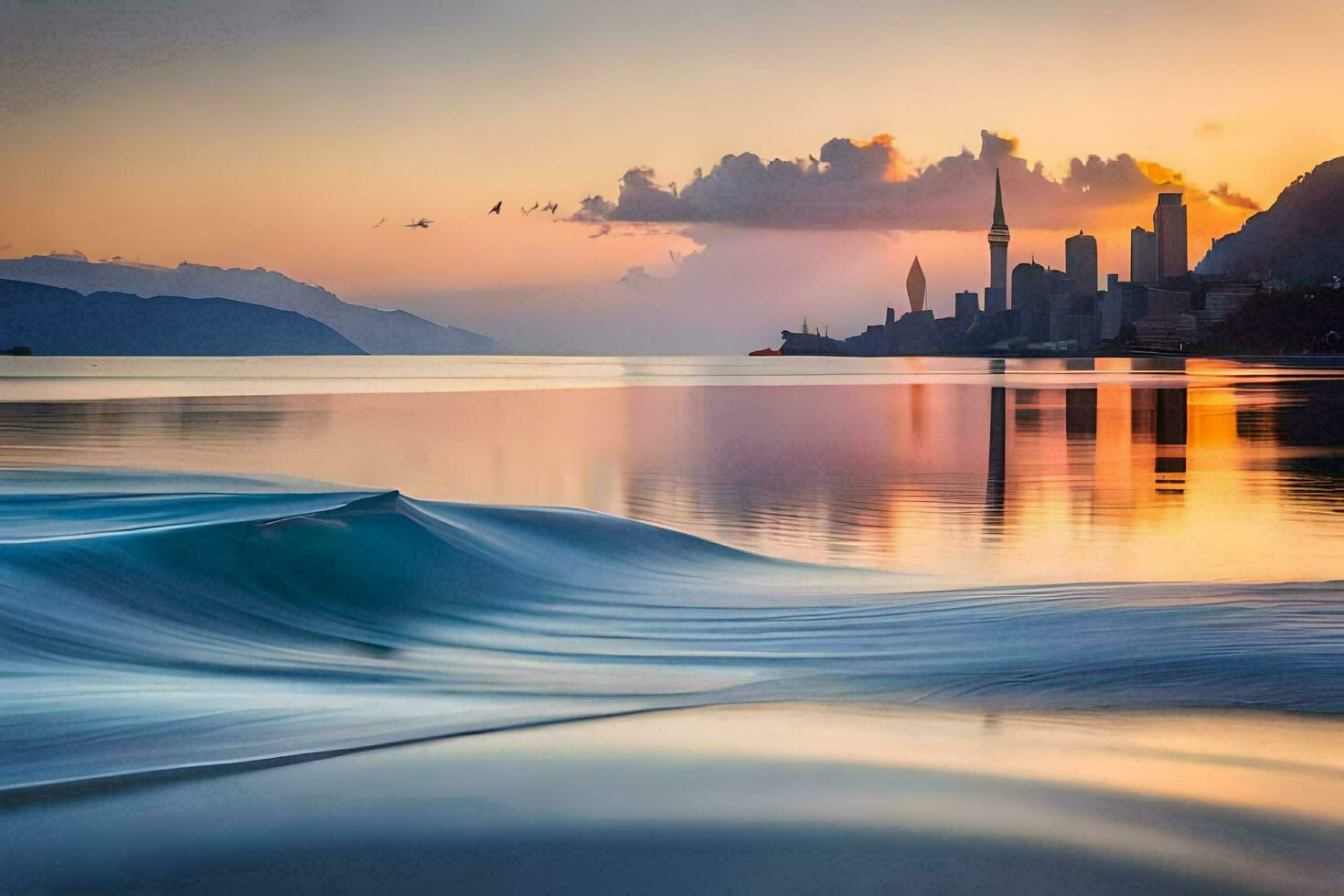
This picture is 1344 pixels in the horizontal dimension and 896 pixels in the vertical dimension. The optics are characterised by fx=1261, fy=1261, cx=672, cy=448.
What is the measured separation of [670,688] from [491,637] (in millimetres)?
2388

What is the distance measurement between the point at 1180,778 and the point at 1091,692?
159 centimetres

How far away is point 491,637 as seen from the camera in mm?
8727

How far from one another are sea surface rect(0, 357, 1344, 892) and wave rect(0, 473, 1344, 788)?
0.13ft

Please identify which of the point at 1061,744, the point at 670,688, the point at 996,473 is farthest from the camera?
the point at 996,473

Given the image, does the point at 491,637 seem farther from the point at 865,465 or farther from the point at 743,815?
the point at 865,465

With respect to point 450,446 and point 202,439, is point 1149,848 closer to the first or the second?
point 450,446

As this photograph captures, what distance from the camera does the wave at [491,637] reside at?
5.93m

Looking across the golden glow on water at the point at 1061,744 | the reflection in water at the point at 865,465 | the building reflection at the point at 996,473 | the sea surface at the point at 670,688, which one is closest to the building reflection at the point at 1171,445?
the reflection in water at the point at 865,465

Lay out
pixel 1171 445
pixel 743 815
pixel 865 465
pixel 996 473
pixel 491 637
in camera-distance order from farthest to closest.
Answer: pixel 1171 445
pixel 865 465
pixel 996 473
pixel 491 637
pixel 743 815

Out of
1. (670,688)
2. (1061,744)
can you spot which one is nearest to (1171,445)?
(670,688)

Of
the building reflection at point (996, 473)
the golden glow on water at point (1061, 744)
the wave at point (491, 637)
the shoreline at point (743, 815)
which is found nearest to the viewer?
the shoreline at point (743, 815)

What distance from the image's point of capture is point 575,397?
178ft

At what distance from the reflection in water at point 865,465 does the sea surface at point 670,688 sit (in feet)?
0.50

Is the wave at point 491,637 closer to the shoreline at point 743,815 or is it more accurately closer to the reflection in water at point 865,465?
the shoreline at point 743,815
